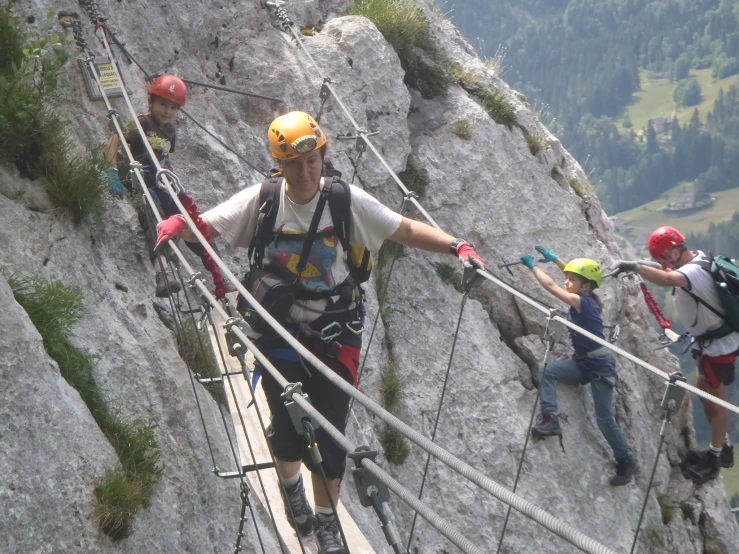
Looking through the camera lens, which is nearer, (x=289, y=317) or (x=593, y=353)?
(x=289, y=317)

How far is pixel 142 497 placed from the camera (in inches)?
174

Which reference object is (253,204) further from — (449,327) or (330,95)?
(330,95)

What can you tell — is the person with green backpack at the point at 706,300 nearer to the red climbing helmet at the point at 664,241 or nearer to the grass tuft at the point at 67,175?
the red climbing helmet at the point at 664,241

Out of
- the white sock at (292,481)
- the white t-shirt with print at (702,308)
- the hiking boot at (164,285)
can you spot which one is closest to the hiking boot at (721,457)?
the white t-shirt with print at (702,308)

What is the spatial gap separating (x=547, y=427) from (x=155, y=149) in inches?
189

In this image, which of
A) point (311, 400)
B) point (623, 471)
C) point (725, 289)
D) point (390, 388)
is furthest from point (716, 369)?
point (311, 400)

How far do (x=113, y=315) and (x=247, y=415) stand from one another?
3.83 feet

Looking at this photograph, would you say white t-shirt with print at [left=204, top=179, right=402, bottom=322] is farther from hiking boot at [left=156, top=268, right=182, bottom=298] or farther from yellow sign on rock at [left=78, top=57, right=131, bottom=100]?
yellow sign on rock at [left=78, top=57, right=131, bottom=100]

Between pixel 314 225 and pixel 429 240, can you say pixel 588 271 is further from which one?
pixel 314 225

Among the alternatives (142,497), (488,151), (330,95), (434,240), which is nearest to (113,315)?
(142,497)

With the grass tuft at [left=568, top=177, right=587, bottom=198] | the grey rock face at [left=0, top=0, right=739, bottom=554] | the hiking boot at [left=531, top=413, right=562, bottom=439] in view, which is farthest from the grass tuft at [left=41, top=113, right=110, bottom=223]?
the grass tuft at [left=568, top=177, right=587, bottom=198]

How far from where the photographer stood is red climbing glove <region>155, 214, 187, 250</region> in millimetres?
4664

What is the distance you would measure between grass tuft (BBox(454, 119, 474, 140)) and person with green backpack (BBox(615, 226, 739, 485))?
3.17 metres

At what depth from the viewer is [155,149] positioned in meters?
7.25
